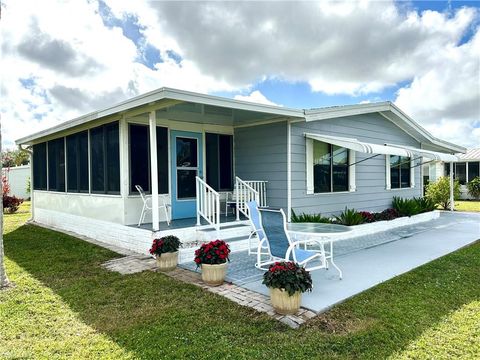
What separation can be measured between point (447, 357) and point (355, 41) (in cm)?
985

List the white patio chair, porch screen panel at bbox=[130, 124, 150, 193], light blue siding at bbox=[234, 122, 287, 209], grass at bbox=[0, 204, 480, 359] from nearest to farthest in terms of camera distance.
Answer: grass at bbox=[0, 204, 480, 359], the white patio chair, porch screen panel at bbox=[130, 124, 150, 193], light blue siding at bbox=[234, 122, 287, 209]

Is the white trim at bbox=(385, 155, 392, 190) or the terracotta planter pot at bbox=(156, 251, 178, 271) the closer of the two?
the terracotta planter pot at bbox=(156, 251, 178, 271)

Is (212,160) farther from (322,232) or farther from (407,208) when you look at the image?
(407,208)

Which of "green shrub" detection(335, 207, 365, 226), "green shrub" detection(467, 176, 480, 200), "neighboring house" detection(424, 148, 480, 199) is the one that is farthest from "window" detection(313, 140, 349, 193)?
"green shrub" detection(467, 176, 480, 200)

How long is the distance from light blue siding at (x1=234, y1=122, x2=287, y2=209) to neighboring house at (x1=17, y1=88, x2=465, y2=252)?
0.03m

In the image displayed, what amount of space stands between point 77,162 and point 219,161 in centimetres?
392

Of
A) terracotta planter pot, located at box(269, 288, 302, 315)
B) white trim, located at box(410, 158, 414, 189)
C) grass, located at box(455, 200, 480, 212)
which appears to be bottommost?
grass, located at box(455, 200, 480, 212)

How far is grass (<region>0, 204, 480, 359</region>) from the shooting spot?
9.84 feet

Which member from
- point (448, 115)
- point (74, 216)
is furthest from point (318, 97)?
point (448, 115)

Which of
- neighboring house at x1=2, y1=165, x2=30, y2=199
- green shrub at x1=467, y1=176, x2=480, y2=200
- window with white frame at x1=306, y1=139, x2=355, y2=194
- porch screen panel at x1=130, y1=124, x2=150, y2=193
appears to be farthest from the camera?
neighboring house at x1=2, y1=165, x2=30, y2=199

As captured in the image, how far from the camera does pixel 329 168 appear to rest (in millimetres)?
9062

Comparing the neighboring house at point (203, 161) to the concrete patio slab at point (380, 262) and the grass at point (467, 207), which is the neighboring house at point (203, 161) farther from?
the grass at point (467, 207)

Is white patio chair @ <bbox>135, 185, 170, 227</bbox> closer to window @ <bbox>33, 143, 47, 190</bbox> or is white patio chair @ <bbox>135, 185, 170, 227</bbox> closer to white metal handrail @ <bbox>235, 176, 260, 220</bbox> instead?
white metal handrail @ <bbox>235, 176, 260, 220</bbox>

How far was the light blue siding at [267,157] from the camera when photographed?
8.02m
